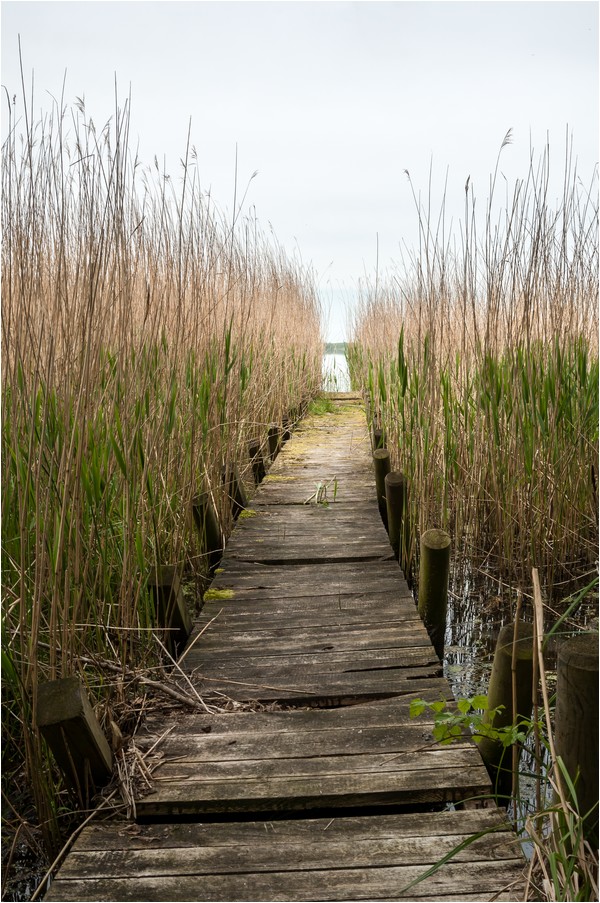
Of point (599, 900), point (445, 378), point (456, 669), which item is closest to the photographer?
point (599, 900)

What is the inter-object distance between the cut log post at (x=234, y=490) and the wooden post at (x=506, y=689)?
174 cm

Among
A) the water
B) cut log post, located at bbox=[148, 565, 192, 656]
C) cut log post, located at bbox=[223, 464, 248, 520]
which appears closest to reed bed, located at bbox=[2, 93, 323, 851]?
cut log post, located at bbox=[148, 565, 192, 656]

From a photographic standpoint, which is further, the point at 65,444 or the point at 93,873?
the point at 65,444

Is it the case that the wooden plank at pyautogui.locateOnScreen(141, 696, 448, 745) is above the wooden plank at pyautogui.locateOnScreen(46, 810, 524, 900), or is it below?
above

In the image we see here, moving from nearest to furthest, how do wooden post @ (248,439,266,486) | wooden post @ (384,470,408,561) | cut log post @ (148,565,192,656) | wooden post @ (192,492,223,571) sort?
cut log post @ (148,565,192,656) < wooden post @ (192,492,223,571) < wooden post @ (384,470,408,561) < wooden post @ (248,439,266,486)

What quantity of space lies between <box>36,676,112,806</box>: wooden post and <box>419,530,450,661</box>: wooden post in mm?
1263

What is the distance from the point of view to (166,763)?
63.4 inches

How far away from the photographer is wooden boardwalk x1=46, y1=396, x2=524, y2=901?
125cm

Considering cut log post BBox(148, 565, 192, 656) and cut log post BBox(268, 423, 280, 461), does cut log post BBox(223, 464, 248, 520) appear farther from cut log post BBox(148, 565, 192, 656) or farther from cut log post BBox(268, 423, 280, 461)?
cut log post BBox(268, 423, 280, 461)

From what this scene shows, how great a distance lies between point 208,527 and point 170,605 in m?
0.78

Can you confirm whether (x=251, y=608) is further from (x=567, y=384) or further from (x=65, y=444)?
(x=567, y=384)

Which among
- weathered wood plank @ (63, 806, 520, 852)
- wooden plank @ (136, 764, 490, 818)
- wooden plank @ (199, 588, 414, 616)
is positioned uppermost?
wooden plank @ (199, 588, 414, 616)

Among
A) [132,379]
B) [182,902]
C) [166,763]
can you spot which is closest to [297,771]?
[166,763]

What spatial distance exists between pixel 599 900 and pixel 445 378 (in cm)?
241
